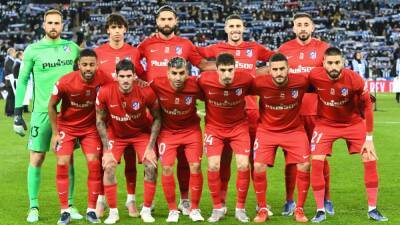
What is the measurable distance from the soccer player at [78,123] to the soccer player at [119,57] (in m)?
0.40

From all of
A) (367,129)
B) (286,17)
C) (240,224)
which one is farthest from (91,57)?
(286,17)

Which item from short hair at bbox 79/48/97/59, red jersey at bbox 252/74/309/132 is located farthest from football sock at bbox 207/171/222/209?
short hair at bbox 79/48/97/59

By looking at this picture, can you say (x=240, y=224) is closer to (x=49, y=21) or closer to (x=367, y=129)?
(x=367, y=129)

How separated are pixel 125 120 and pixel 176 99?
2.10 ft

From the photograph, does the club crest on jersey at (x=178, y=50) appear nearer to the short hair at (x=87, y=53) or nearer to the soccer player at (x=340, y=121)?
the short hair at (x=87, y=53)

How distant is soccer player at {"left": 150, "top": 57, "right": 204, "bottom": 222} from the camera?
9609 millimetres

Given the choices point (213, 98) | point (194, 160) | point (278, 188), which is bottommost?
point (278, 188)

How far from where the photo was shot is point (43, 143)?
32.3 feet

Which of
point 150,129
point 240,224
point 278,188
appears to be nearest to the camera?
point 240,224

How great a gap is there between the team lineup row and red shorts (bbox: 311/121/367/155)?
12 millimetres

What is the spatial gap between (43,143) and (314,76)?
10.6ft

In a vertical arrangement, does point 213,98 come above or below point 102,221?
above

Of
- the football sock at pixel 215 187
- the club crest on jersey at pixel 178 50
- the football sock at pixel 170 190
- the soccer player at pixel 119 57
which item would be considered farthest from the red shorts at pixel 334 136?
the soccer player at pixel 119 57

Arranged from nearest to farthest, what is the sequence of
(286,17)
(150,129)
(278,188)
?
(150,129)
(278,188)
(286,17)
